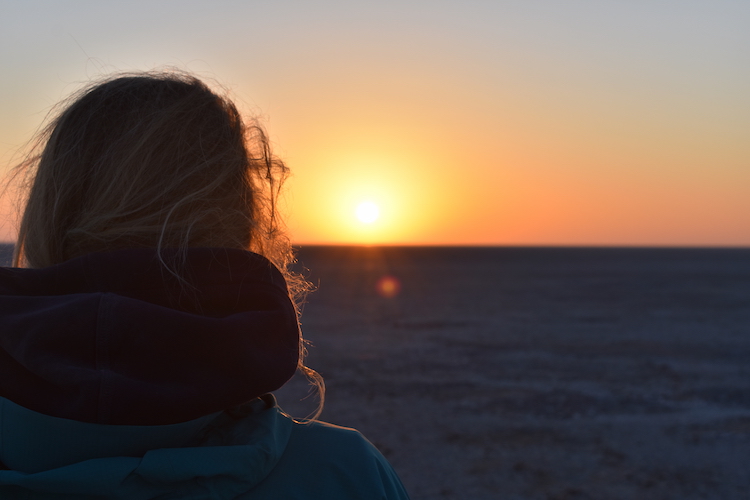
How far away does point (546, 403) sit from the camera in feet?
24.6

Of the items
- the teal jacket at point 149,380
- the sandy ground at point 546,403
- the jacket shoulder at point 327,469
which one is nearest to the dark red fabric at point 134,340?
the teal jacket at point 149,380

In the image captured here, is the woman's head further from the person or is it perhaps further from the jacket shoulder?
the jacket shoulder

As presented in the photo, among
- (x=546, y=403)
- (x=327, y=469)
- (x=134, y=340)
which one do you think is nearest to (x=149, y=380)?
(x=134, y=340)

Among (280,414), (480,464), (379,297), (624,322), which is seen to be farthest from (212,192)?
(379,297)

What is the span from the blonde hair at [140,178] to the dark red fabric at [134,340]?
2.7 inches

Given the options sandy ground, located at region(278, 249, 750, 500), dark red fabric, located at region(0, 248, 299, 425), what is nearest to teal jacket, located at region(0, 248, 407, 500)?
Answer: dark red fabric, located at region(0, 248, 299, 425)

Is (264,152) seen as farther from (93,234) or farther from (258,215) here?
(93,234)

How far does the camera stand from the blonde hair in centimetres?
101

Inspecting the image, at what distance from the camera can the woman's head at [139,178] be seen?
1006 millimetres

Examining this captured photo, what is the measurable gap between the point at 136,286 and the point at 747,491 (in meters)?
5.73

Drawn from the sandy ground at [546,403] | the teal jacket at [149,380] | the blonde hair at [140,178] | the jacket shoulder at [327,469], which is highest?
the blonde hair at [140,178]

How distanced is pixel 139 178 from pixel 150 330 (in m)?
0.30

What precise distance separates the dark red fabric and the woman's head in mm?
91

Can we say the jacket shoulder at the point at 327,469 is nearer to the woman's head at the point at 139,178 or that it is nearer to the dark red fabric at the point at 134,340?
the dark red fabric at the point at 134,340
